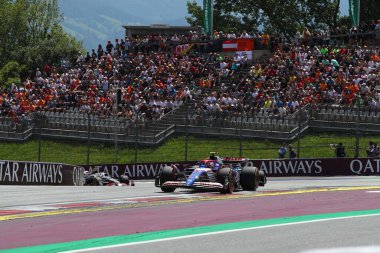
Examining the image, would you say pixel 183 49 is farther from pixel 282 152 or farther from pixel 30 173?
pixel 30 173

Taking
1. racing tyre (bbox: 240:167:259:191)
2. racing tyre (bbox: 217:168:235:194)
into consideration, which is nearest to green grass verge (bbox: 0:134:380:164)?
racing tyre (bbox: 240:167:259:191)

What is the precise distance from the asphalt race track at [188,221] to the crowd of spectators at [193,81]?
1776 cm

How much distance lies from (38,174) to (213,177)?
1167cm

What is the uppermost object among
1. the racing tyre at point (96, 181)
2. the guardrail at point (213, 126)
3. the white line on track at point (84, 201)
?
the guardrail at point (213, 126)

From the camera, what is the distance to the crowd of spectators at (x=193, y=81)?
40719mm

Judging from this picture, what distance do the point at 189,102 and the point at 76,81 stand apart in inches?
347

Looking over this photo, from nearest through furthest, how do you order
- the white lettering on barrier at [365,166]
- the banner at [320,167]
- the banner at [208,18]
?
the white lettering on barrier at [365,166]
the banner at [320,167]
the banner at [208,18]

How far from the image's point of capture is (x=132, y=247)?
39.7 feet

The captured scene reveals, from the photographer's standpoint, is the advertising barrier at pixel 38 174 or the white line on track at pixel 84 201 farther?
the advertising barrier at pixel 38 174

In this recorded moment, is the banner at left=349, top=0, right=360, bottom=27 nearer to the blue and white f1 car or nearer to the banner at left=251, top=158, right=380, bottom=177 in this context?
the banner at left=251, top=158, right=380, bottom=177

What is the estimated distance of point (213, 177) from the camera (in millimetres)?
24047

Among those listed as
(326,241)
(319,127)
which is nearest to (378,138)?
(319,127)

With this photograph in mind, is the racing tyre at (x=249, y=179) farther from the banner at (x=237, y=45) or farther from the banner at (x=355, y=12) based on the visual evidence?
the banner at (x=237, y=45)

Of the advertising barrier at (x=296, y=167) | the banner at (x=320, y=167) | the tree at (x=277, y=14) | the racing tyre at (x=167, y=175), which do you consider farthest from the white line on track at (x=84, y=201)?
the tree at (x=277, y=14)
